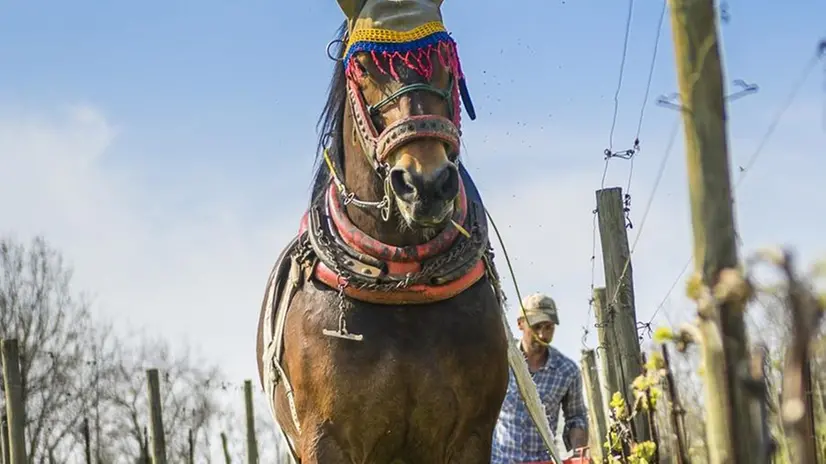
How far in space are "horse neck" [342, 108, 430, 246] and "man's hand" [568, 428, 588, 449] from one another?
2790mm

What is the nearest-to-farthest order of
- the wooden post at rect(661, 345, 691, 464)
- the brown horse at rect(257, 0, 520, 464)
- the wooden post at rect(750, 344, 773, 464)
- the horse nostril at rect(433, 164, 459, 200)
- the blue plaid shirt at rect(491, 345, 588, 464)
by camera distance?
the wooden post at rect(750, 344, 773, 464)
the wooden post at rect(661, 345, 691, 464)
the horse nostril at rect(433, 164, 459, 200)
the brown horse at rect(257, 0, 520, 464)
the blue plaid shirt at rect(491, 345, 588, 464)

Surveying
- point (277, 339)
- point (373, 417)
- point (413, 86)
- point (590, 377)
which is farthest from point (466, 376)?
point (590, 377)

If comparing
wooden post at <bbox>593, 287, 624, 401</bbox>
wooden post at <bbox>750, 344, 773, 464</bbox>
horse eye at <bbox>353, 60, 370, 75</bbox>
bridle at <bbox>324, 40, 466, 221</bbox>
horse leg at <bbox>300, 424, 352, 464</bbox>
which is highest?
horse eye at <bbox>353, 60, 370, 75</bbox>

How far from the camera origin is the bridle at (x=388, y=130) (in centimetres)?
382

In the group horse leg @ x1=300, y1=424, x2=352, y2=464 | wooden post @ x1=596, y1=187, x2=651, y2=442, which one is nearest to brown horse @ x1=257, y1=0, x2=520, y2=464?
horse leg @ x1=300, y1=424, x2=352, y2=464

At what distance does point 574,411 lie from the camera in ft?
22.4

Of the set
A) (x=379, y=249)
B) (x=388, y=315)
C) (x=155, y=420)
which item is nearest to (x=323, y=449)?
(x=388, y=315)

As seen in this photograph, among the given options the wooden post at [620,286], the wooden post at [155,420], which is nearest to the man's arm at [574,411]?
the wooden post at [620,286]

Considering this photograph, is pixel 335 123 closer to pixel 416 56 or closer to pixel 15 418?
pixel 416 56

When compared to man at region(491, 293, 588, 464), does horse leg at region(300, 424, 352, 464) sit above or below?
below

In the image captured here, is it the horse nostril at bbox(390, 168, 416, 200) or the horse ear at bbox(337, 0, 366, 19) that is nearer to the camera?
the horse nostril at bbox(390, 168, 416, 200)

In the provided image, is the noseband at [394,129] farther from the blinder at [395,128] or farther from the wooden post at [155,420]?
the wooden post at [155,420]

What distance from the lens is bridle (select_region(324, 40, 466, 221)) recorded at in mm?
3824

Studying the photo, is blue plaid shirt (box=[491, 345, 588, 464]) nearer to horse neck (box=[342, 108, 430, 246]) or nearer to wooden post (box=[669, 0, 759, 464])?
horse neck (box=[342, 108, 430, 246])
